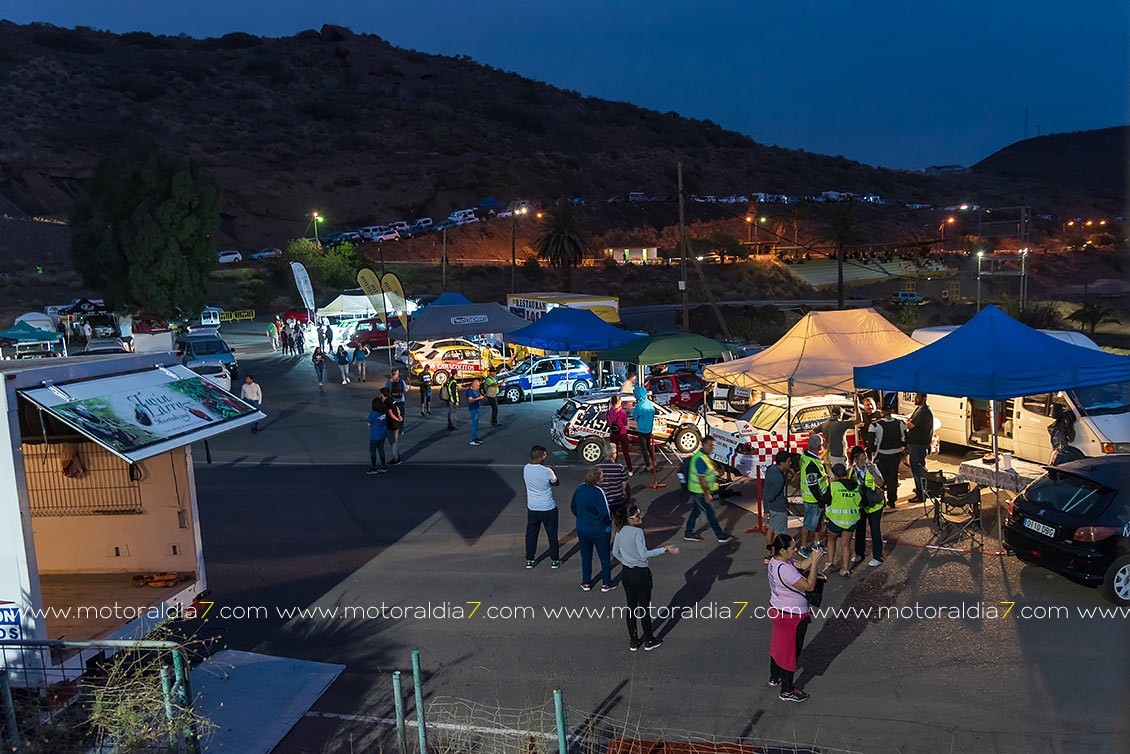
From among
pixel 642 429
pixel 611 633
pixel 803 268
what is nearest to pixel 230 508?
pixel 642 429

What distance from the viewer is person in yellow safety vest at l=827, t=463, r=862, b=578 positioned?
8.86 m

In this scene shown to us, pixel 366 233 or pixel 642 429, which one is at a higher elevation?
pixel 366 233

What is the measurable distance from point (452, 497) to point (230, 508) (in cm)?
391

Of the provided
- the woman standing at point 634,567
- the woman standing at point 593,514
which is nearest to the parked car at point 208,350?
the woman standing at point 593,514

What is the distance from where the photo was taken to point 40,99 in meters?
87.6

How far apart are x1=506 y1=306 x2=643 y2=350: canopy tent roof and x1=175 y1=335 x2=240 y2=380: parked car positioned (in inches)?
448

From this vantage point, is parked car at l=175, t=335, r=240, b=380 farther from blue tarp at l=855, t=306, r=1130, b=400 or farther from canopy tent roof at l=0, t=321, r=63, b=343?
blue tarp at l=855, t=306, r=1130, b=400

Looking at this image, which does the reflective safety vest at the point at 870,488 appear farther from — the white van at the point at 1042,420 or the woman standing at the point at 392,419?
the woman standing at the point at 392,419

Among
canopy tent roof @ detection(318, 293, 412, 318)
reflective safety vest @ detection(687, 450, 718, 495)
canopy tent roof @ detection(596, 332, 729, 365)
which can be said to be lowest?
reflective safety vest @ detection(687, 450, 718, 495)

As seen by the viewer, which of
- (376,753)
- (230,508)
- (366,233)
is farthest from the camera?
(366,233)

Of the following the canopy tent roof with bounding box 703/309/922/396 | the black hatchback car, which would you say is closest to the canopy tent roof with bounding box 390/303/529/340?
the canopy tent roof with bounding box 703/309/922/396

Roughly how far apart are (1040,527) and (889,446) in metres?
3.08

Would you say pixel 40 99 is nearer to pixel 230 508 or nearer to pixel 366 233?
pixel 366 233

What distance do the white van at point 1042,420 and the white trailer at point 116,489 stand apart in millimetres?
12479
